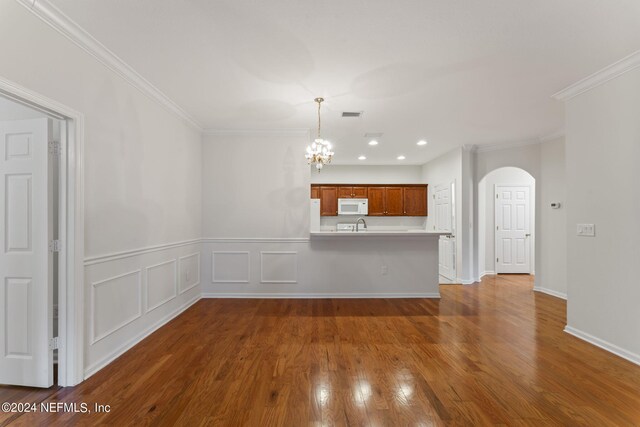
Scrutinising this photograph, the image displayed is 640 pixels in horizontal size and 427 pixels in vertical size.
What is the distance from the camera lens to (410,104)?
3.86m

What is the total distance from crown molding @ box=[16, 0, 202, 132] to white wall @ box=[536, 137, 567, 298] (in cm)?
615

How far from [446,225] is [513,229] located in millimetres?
1749

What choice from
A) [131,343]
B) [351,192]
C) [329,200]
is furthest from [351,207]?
[131,343]

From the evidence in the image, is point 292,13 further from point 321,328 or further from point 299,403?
point 321,328

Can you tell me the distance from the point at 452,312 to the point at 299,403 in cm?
287

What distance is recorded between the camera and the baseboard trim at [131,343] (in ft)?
8.31

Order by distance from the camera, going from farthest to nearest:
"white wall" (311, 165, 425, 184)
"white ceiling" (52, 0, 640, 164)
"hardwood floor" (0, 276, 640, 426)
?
"white wall" (311, 165, 425, 184)
"white ceiling" (52, 0, 640, 164)
"hardwood floor" (0, 276, 640, 426)

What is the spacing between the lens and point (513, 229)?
23.6 ft

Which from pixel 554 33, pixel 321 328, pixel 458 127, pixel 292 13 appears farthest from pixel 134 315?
pixel 458 127

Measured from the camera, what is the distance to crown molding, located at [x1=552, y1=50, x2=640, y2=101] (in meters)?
2.74

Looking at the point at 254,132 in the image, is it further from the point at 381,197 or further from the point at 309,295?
the point at 381,197

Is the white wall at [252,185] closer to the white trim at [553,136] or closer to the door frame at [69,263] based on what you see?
the door frame at [69,263]

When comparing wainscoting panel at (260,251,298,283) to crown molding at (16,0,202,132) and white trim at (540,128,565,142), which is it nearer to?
crown molding at (16,0,202,132)

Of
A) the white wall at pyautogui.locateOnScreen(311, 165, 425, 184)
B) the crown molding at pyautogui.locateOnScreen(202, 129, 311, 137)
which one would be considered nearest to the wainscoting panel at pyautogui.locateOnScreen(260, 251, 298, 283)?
the crown molding at pyautogui.locateOnScreen(202, 129, 311, 137)
